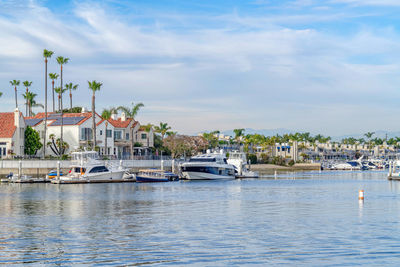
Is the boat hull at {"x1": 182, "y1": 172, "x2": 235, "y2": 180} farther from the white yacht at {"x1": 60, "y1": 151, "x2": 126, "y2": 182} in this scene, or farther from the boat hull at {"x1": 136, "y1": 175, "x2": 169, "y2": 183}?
the white yacht at {"x1": 60, "y1": 151, "x2": 126, "y2": 182}

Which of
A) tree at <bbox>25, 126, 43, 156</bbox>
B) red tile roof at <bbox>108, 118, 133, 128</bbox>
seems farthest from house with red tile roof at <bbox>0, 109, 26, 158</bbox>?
red tile roof at <bbox>108, 118, 133, 128</bbox>

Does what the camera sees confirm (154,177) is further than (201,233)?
Yes

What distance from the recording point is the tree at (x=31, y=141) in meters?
98.2

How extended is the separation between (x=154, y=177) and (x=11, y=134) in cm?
2371

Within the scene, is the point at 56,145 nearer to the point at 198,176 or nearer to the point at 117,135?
the point at 117,135

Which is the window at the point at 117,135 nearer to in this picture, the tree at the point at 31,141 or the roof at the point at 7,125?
the tree at the point at 31,141

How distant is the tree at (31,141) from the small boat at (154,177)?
19.5 metres

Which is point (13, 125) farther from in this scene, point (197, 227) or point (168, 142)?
point (197, 227)

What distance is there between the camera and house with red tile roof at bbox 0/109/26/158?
306 ft

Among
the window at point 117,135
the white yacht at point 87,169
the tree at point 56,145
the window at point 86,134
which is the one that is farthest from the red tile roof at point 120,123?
the white yacht at point 87,169

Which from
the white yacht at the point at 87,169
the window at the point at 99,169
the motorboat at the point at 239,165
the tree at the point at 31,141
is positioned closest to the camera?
the white yacht at the point at 87,169

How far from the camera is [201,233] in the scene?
29.8m

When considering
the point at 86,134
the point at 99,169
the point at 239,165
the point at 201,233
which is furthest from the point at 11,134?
the point at 201,233

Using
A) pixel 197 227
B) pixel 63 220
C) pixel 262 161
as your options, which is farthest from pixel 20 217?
pixel 262 161
